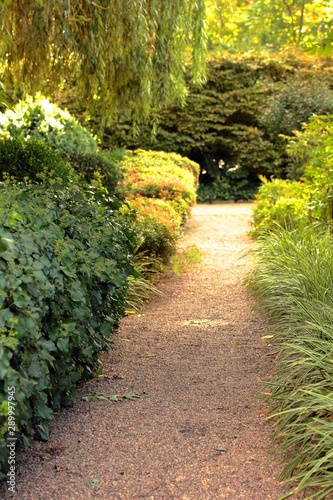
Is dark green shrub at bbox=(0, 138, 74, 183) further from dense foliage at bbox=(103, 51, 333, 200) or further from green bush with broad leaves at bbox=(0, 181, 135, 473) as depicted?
dense foliage at bbox=(103, 51, 333, 200)

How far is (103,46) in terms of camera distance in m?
6.61

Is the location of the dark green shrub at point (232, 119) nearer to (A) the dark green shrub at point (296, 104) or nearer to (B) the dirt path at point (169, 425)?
(A) the dark green shrub at point (296, 104)

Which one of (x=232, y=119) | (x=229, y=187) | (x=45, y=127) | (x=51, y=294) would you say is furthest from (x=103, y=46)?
(x=232, y=119)

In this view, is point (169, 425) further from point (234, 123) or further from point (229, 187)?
point (234, 123)

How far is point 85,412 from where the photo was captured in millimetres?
3955

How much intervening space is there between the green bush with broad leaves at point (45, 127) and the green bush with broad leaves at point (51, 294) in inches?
198

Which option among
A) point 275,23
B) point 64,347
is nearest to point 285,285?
point 64,347

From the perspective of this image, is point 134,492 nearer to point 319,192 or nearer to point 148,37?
point 148,37

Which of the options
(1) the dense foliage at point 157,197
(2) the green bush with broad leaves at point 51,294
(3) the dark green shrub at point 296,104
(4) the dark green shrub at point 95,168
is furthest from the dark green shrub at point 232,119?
(2) the green bush with broad leaves at point 51,294

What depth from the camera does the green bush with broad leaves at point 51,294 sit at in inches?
112

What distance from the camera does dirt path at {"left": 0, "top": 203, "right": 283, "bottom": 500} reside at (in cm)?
311

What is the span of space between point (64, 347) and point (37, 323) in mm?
359

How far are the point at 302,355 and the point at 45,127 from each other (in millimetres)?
7005

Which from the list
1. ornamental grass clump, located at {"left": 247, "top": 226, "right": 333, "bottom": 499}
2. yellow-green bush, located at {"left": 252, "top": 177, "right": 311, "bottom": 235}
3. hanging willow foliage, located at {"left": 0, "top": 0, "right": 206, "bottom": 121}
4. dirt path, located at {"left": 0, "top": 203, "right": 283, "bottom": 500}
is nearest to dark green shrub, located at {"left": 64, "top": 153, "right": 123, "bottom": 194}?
hanging willow foliage, located at {"left": 0, "top": 0, "right": 206, "bottom": 121}
